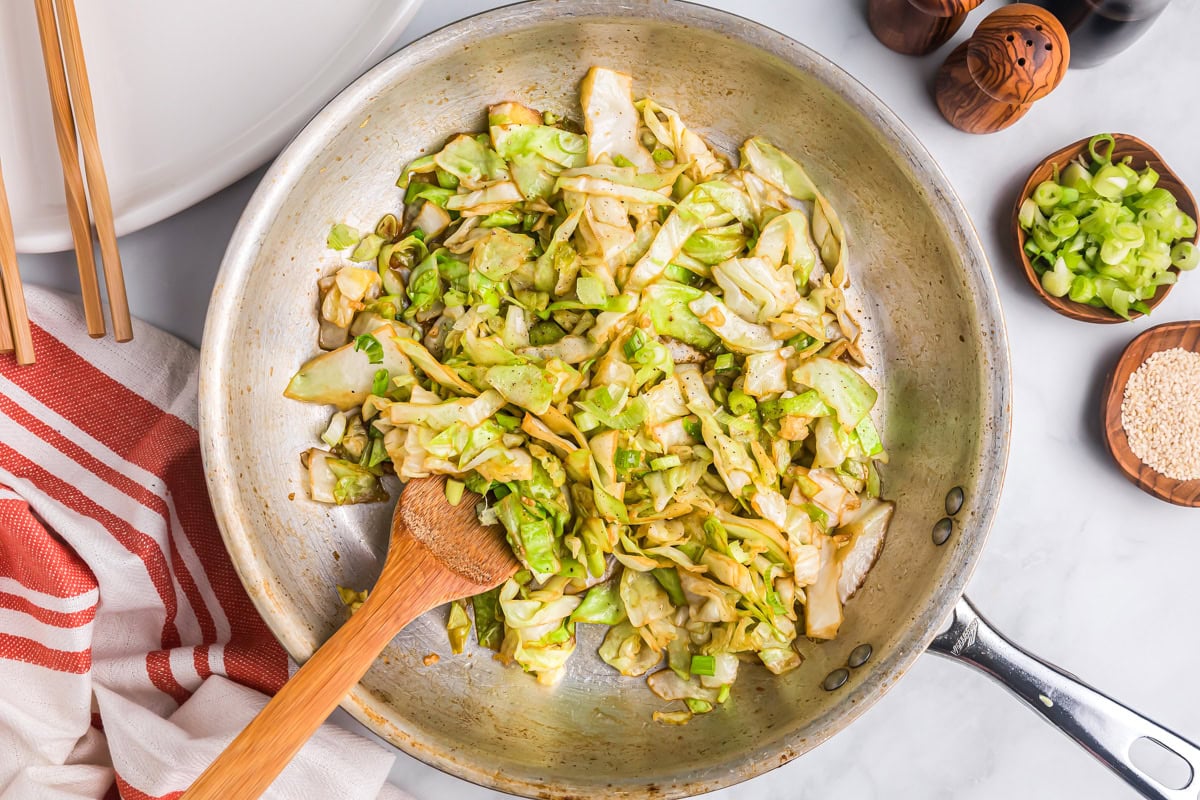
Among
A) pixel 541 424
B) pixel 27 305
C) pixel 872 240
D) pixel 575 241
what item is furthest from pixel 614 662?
pixel 27 305

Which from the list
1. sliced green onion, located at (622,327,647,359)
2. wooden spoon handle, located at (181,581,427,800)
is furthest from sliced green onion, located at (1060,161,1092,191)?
wooden spoon handle, located at (181,581,427,800)

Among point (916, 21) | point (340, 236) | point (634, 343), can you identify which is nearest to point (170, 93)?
point (340, 236)

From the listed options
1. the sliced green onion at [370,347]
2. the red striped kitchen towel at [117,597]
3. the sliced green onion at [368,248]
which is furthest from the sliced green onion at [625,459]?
the red striped kitchen towel at [117,597]

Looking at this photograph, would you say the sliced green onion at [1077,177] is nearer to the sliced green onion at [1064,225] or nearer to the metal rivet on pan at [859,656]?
the sliced green onion at [1064,225]

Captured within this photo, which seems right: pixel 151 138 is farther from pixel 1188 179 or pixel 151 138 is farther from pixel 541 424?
pixel 1188 179

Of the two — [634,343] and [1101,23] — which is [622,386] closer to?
[634,343]

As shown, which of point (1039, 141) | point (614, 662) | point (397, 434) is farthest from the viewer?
point (1039, 141)
